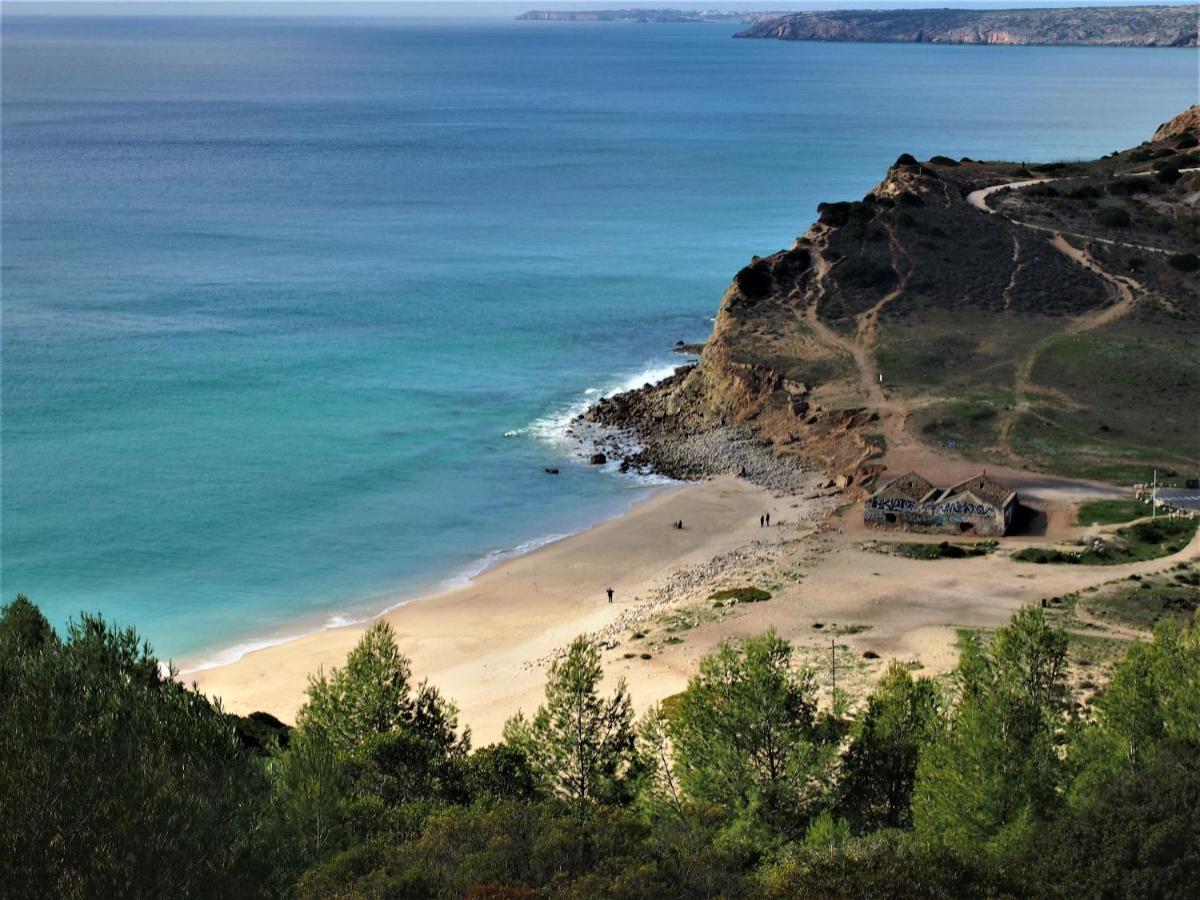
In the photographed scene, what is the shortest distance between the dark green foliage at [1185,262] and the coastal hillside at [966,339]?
0.51 ft

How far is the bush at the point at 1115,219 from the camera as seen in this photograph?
10262 centimetres

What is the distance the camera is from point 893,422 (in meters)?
76.9

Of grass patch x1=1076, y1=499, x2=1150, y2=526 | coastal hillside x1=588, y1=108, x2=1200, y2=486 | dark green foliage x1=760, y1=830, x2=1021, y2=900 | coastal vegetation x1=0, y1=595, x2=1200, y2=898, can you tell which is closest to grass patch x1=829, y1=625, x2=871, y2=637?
coastal vegetation x1=0, y1=595, x2=1200, y2=898

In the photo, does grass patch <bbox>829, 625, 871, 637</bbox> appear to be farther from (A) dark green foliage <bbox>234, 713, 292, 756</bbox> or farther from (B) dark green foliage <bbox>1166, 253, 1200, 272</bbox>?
(B) dark green foliage <bbox>1166, 253, 1200, 272</bbox>

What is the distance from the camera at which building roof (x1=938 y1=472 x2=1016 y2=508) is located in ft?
208

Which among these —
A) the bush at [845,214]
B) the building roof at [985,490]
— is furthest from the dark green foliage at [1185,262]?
the building roof at [985,490]

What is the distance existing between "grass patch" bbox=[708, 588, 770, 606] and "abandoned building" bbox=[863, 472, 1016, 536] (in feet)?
35.8

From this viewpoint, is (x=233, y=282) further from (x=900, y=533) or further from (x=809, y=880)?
(x=809, y=880)

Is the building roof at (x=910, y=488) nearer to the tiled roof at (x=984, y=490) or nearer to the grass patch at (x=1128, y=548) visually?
the tiled roof at (x=984, y=490)

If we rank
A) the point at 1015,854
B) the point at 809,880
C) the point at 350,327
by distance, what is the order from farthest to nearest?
the point at 350,327 < the point at 1015,854 < the point at 809,880

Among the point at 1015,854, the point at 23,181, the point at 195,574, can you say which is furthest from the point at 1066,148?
the point at 1015,854

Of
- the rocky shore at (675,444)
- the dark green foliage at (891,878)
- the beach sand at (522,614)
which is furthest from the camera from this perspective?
the rocky shore at (675,444)

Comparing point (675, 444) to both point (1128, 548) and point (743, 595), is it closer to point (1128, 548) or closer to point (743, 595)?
point (743, 595)

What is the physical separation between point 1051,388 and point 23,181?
123 metres
